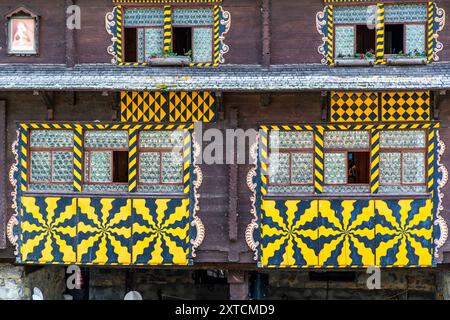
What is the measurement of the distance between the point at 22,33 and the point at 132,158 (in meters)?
3.78

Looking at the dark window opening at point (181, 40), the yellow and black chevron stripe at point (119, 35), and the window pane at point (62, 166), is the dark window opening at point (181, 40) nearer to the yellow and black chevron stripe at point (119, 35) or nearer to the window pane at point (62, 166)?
the yellow and black chevron stripe at point (119, 35)

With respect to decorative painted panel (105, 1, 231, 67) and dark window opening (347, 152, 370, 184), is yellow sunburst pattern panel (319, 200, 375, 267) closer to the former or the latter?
dark window opening (347, 152, 370, 184)

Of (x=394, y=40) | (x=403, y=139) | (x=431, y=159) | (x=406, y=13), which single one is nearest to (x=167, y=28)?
(x=406, y=13)

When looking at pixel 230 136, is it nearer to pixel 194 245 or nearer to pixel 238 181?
pixel 238 181

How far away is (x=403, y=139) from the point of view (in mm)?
9898

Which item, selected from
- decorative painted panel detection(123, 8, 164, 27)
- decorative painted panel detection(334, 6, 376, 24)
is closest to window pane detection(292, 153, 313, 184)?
decorative painted panel detection(334, 6, 376, 24)

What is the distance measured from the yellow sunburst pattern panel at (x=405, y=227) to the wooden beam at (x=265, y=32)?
3.94 metres

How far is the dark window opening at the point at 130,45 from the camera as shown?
1070 cm

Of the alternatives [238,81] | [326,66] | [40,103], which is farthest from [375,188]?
[40,103]

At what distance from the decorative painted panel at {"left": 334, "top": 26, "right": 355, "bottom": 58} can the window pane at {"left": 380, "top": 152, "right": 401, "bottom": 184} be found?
7.87 feet

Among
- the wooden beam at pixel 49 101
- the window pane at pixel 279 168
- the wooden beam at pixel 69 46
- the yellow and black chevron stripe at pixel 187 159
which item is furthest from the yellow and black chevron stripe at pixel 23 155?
the window pane at pixel 279 168

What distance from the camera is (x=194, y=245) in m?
10.0

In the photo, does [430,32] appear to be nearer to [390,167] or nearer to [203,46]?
[390,167]

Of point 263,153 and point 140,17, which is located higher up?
point 140,17
